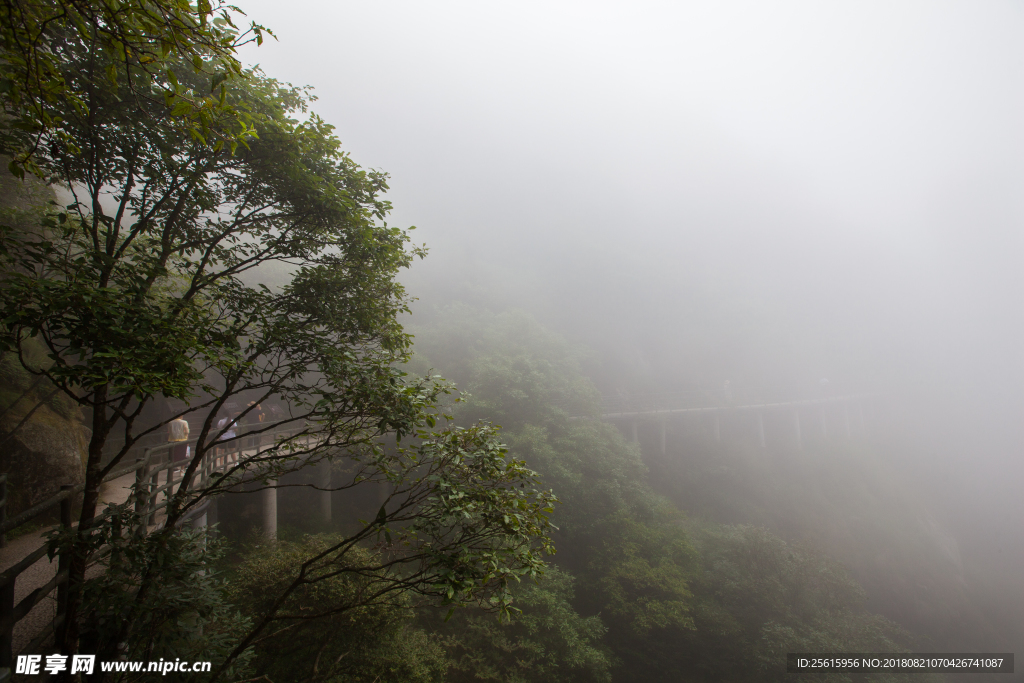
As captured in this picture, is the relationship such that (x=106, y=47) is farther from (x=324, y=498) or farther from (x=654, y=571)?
(x=654, y=571)

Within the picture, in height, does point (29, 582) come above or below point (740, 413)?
above

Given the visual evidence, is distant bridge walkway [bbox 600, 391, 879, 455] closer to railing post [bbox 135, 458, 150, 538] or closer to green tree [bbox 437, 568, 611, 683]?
green tree [bbox 437, 568, 611, 683]

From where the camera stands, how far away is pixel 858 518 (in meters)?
23.4

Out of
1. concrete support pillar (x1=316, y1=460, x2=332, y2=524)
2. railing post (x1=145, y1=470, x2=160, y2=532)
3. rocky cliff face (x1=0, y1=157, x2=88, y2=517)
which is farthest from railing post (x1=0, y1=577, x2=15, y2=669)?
concrete support pillar (x1=316, y1=460, x2=332, y2=524)

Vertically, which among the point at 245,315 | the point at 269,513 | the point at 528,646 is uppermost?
the point at 245,315

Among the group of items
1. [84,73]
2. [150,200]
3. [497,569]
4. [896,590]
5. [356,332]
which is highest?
[84,73]

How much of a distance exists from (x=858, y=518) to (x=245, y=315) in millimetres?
30743

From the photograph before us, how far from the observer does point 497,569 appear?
312cm

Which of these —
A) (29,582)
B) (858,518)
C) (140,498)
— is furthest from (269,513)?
(858,518)

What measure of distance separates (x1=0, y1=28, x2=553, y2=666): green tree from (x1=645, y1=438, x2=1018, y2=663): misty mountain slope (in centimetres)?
1780

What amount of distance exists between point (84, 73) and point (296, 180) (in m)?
1.70

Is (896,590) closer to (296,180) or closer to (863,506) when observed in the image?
(863,506)

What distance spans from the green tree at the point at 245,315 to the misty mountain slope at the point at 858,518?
1780 centimetres

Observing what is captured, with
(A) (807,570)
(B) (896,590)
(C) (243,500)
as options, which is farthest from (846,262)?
(C) (243,500)
